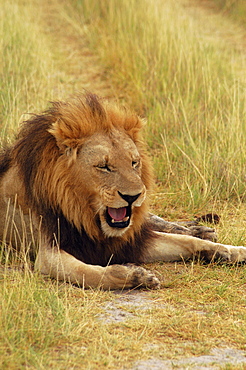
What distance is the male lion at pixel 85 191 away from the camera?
390cm

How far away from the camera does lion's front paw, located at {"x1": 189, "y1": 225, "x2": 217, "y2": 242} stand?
15.8 feet

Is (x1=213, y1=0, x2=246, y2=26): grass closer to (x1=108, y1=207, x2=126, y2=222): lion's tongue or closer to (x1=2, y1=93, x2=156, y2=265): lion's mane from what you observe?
(x1=2, y1=93, x2=156, y2=265): lion's mane

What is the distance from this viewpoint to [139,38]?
9.39 m

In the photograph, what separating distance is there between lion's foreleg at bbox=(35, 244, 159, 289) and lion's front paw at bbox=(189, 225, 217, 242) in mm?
938

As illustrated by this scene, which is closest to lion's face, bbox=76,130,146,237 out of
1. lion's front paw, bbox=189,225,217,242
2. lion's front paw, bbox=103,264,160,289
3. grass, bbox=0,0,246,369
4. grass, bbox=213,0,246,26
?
lion's front paw, bbox=103,264,160,289

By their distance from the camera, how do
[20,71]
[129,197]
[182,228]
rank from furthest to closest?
[20,71]
[182,228]
[129,197]

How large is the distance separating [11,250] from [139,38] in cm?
559

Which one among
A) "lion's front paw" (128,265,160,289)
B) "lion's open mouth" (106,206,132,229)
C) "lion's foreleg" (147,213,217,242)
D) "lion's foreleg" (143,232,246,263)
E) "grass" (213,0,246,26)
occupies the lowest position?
"lion's foreleg" (147,213,217,242)

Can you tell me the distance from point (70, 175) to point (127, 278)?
0.69m

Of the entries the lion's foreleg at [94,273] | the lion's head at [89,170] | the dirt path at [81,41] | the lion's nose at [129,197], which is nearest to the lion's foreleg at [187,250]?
the lion's head at [89,170]

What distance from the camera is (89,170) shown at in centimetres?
393

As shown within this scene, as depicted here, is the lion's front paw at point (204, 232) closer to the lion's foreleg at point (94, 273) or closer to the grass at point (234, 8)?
the lion's foreleg at point (94, 273)

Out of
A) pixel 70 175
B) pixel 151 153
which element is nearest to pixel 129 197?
pixel 70 175

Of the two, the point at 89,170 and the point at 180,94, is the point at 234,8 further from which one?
the point at 89,170
